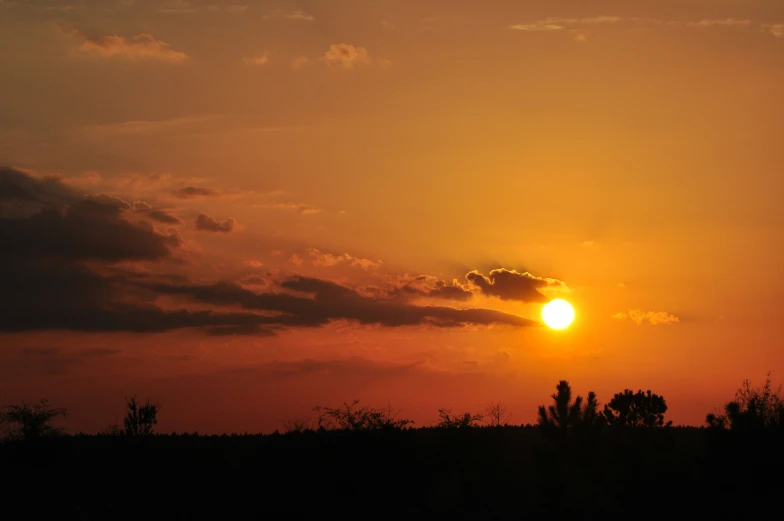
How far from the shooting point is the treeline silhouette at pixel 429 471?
A: 32.9 m

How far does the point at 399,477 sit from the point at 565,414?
546 inches

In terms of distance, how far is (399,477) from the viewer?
4138cm

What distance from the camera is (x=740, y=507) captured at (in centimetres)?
3231

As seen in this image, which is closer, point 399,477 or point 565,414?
point 565,414

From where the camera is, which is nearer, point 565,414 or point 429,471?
point 565,414

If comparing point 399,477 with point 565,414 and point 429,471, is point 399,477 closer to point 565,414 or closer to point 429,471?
point 429,471

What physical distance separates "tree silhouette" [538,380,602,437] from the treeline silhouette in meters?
0.04

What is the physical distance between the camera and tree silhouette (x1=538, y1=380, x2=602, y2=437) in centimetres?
3009

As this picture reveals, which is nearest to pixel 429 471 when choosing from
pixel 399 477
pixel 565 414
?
pixel 399 477

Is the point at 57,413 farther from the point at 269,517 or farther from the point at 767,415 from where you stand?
the point at 767,415

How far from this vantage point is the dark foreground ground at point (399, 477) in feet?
109

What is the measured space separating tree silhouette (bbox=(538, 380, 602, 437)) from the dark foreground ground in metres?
0.73

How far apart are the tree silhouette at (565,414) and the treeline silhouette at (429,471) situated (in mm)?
44

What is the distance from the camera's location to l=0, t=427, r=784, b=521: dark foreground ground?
1310 inches
